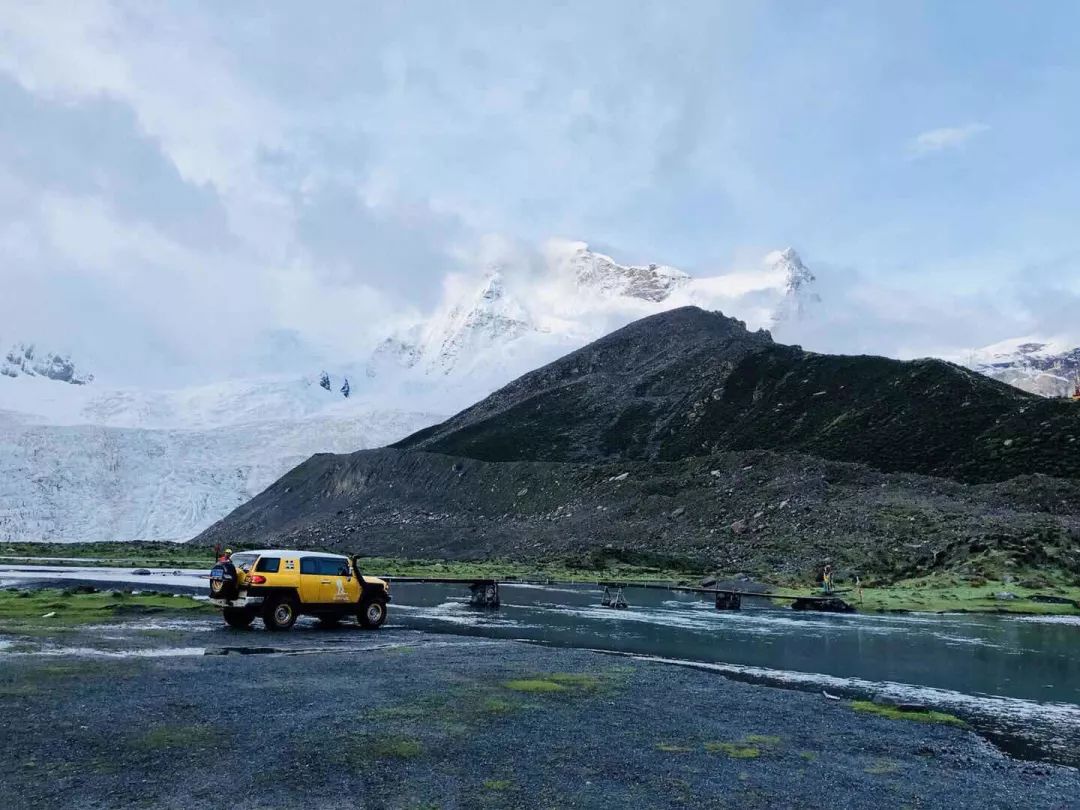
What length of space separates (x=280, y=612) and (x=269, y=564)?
1.56 meters

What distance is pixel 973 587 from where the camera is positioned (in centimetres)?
4903

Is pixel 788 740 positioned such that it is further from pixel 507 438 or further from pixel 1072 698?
pixel 507 438

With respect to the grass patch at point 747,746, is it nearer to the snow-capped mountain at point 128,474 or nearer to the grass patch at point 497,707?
the grass patch at point 497,707

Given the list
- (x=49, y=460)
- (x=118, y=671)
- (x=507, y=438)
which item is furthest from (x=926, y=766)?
(x=49, y=460)

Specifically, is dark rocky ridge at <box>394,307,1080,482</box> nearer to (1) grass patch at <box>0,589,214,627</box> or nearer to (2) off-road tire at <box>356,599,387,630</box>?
(2) off-road tire at <box>356,599,387,630</box>

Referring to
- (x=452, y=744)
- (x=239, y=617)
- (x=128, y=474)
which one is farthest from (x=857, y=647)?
(x=128, y=474)

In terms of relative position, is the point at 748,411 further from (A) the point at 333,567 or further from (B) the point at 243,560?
(B) the point at 243,560

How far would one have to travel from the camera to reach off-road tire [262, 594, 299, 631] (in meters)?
28.3

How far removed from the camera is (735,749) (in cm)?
1339

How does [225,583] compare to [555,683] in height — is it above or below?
above

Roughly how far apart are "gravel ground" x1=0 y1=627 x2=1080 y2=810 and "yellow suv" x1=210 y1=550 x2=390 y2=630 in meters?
8.27

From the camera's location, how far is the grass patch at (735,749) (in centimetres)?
1302

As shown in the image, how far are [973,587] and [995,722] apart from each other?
117 ft

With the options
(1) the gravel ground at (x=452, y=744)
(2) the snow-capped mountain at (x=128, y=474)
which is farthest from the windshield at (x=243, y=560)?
(2) the snow-capped mountain at (x=128, y=474)
